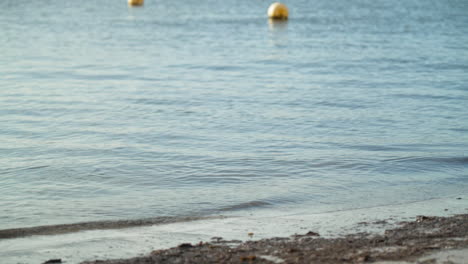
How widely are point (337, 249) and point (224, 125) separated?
21.5 feet

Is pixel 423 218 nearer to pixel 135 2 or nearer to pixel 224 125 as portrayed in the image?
pixel 224 125

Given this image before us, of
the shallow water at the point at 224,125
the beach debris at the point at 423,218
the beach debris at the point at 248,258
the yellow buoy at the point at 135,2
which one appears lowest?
the beach debris at the point at 423,218

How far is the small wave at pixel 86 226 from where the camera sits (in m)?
6.57

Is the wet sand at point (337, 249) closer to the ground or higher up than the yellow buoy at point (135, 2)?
closer to the ground

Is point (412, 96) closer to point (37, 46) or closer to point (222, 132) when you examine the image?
point (222, 132)

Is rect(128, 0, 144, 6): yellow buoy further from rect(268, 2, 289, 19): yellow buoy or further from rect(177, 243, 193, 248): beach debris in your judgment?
rect(177, 243, 193, 248): beach debris

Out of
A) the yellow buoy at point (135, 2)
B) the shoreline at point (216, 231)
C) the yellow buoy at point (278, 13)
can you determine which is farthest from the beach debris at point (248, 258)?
the yellow buoy at point (135, 2)

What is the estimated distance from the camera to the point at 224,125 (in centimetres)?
1202

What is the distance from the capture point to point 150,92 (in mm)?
15391

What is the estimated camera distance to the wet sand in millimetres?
5336

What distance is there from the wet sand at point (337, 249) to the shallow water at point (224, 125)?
1364 millimetres

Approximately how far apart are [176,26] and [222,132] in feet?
75.7

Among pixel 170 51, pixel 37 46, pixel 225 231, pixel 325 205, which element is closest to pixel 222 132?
pixel 325 205

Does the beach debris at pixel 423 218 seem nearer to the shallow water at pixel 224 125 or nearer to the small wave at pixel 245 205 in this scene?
the shallow water at pixel 224 125
